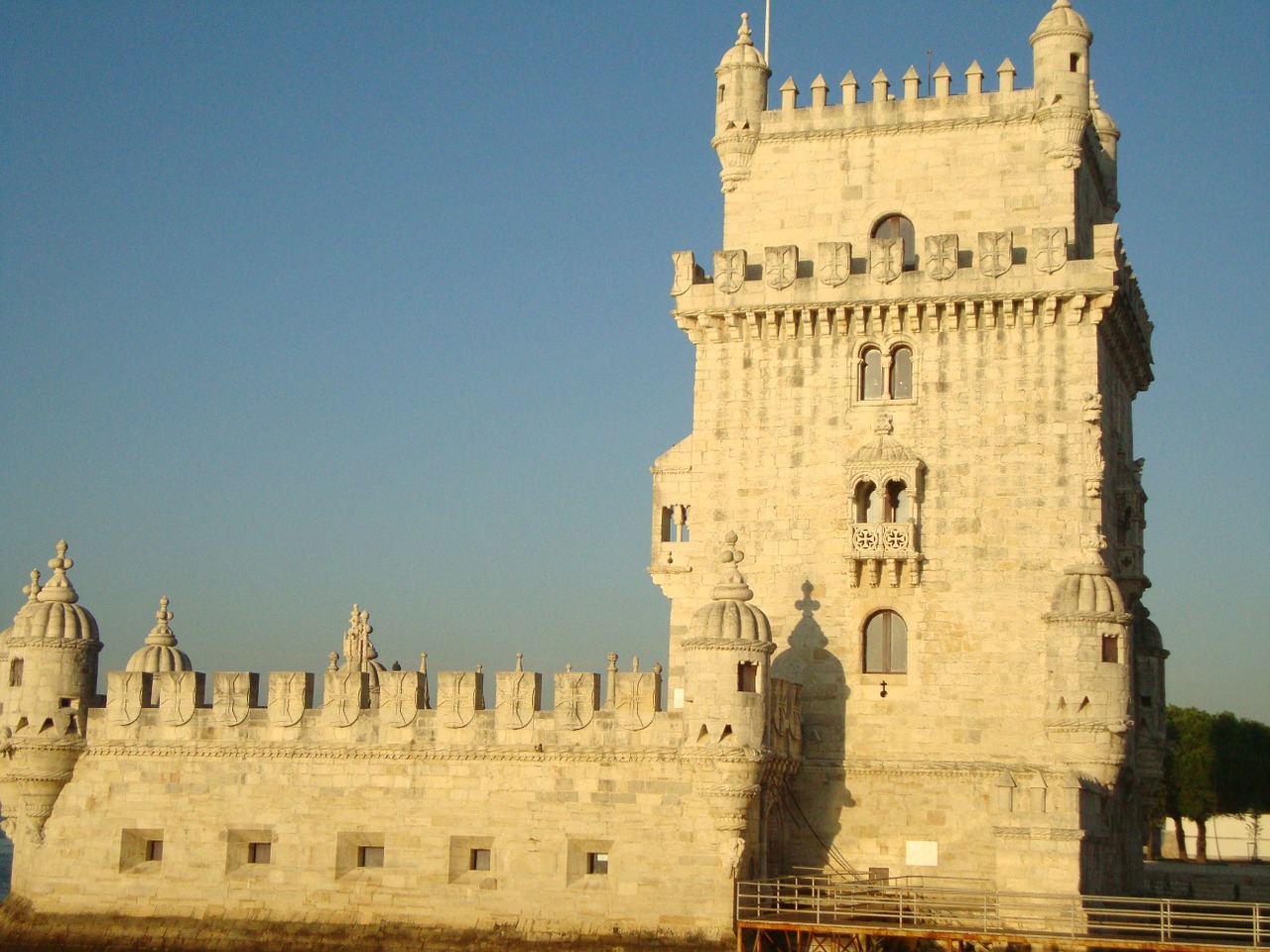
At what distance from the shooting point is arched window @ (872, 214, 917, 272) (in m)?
37.6

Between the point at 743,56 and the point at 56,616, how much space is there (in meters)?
19.9

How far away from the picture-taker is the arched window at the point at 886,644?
35438 mm

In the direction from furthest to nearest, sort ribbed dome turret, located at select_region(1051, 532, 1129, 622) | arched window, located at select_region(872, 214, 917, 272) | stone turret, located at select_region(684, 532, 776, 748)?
arched window, located at select_region(872, 214, 917, 272) < ribbed dome turret, located at select_region(1051, 532, 1129, 622) < stone turret, located at select_region(684, 532, 776, 748)

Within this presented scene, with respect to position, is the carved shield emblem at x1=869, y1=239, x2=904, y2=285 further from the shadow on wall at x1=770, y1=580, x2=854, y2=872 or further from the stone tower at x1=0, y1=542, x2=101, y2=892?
the stone tower at x1=0, y1=542, x2=101, y2=892

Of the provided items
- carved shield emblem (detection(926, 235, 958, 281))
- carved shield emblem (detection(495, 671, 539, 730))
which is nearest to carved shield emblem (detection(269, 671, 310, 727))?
carved shield emblem (detection(495, 671, 539, 730))

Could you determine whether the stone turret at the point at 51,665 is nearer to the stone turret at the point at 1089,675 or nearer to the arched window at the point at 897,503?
the arched window at the point at 897,503

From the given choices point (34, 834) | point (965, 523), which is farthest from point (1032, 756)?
point (34, 834)

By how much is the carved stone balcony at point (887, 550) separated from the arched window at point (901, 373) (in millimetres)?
3025

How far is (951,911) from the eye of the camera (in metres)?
32.7

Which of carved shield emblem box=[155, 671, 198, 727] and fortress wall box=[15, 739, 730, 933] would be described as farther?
carved shield emblem box=[155, 671, 198, 727]

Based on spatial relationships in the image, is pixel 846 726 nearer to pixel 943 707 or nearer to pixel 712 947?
pixel 943 707

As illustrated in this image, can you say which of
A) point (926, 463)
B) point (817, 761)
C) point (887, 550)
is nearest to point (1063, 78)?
point (926, 463)

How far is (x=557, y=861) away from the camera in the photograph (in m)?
32.9

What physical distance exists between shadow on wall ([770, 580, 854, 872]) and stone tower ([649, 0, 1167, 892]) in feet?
0.20
